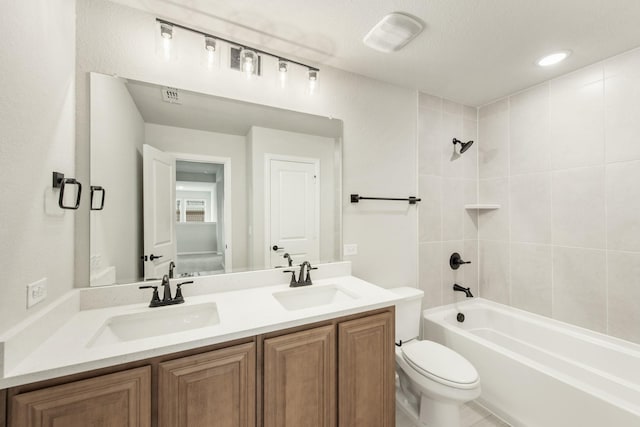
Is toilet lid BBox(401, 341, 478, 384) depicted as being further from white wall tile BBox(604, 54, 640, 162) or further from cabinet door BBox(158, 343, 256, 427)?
white wall tile BBox(604, 54, 640, 162)

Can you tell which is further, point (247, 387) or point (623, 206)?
point (623, 206)

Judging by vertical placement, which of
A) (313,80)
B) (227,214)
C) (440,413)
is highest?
(313,80)

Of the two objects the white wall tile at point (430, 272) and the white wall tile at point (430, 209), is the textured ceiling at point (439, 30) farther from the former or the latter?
the white wall tile at point (430, 272)

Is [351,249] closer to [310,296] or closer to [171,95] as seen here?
[310,296]

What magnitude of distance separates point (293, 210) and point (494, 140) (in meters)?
2.17

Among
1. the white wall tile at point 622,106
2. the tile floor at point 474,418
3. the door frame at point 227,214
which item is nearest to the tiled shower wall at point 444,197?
the tile floor at point 474,418

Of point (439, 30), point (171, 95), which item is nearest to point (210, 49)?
point (171, 95)

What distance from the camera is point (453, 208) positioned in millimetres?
2504

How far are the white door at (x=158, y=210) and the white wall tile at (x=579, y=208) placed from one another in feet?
9.31

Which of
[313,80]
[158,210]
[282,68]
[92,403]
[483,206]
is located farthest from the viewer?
[483,206]

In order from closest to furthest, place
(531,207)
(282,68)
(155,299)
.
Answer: (155,299), (282,68), (531,207)

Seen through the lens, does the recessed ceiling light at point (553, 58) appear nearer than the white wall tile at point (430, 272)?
Yes

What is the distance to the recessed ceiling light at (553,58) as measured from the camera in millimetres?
1736

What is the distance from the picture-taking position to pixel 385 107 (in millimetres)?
2143
